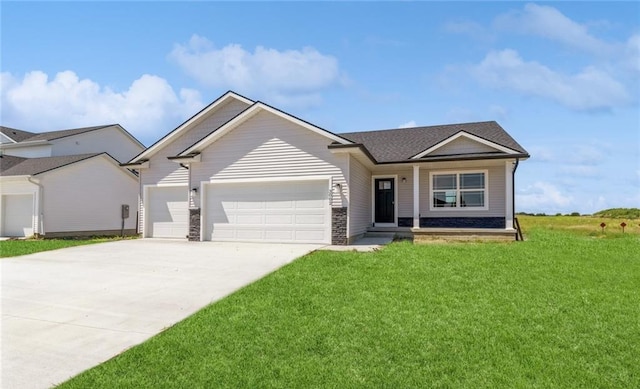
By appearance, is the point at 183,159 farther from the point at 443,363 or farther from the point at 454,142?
the point at 443,363

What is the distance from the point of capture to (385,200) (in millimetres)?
17500

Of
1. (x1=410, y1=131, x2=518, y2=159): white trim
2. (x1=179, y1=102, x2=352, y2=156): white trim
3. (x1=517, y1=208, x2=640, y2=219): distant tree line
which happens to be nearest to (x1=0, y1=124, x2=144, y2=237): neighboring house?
(x1=179, y1=102, x2=352, y2=156): white trim

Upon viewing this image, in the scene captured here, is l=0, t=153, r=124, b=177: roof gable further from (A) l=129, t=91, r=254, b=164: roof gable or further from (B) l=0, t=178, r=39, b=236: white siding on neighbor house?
(A) l=129, t=91, r=254, b=164: roof gable

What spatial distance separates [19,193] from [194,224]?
11823mm

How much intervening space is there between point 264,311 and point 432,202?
12419 mm

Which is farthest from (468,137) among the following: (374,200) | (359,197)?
(359,197)

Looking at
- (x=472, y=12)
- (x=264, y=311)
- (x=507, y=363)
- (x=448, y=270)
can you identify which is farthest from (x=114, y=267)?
(x=472, y=12)

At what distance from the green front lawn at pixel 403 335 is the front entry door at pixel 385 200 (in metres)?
9.07

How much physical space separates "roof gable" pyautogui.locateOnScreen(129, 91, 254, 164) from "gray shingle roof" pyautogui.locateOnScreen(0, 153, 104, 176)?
529 centimetres

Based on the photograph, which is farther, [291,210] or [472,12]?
[291,210]

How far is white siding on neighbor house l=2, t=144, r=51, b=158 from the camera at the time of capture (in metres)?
25.0

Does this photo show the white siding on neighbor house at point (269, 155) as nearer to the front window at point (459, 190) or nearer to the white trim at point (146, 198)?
the white trim at point (146, 198)

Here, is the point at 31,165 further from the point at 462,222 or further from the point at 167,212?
the point at 462,222

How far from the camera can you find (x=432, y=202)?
16.8 metres
